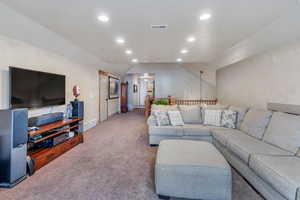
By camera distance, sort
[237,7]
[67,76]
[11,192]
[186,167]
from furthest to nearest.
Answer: [67,76] < [237,7] < [11,192] < [186,167]

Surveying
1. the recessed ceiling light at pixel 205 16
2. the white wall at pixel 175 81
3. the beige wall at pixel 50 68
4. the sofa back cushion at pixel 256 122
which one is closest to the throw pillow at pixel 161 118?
the sofa back cushion at pixel 256 122

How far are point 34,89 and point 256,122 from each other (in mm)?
3897

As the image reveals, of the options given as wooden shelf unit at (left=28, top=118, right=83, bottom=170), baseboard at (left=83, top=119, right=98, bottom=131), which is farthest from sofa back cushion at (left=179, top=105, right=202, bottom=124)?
baseboard at (left=83, top=119, right=98, bottom=131)

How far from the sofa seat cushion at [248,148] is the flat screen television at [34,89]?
11.0 feet

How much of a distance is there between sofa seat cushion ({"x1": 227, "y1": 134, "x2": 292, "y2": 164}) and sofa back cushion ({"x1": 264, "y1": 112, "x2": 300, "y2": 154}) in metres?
0.09

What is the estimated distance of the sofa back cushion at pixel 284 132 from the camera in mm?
1768

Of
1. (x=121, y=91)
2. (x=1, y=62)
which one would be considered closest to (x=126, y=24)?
(x=1, y=62)

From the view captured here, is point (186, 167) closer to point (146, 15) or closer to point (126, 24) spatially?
point (146, 15)

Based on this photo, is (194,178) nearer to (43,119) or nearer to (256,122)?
(256,122)

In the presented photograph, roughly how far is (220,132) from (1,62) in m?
3.80

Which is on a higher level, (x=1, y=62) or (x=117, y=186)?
(x=1, y=62)

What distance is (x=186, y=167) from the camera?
5.03 feet

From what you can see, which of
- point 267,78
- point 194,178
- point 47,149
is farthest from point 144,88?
point 194,178

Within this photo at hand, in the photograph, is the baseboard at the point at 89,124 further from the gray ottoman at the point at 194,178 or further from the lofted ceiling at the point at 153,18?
the gray ottoman at the point at 194,178
